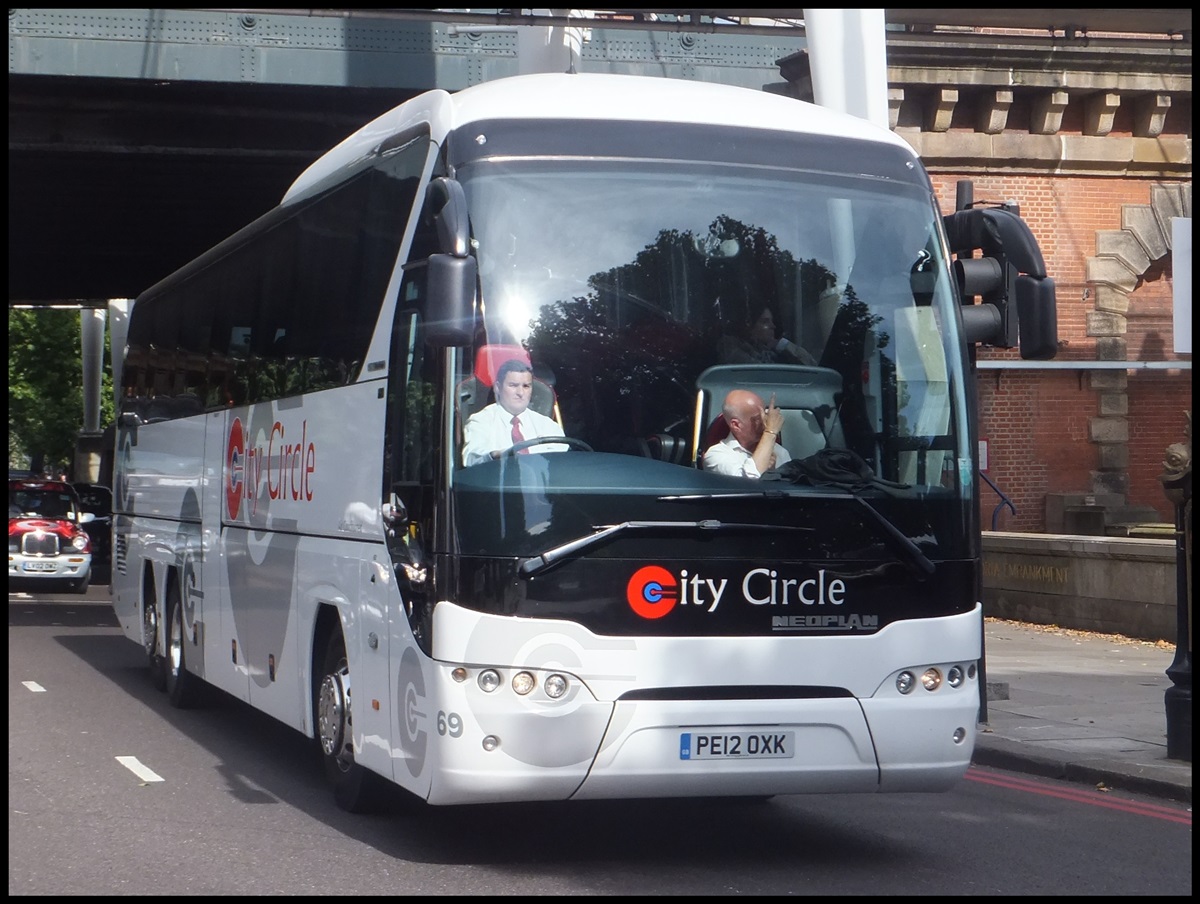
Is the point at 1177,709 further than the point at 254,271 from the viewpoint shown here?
No

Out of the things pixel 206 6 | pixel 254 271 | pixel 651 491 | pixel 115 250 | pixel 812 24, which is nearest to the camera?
pixel 651 491

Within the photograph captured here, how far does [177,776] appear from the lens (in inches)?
397

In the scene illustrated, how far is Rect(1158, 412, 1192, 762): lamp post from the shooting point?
10.2m

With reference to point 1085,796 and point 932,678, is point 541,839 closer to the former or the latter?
point 932,678

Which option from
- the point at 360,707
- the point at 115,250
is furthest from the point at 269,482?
the point at 115,250

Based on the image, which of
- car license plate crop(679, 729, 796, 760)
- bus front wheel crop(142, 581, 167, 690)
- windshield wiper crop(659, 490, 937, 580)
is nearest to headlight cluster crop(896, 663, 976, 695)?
windshield wiper crop(659, 490, 937, 580)

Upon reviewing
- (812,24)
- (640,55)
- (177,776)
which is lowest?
(177,776)

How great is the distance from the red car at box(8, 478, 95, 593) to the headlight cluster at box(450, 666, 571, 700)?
72.5ft

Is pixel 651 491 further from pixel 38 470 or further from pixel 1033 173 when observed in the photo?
pixel 38 470

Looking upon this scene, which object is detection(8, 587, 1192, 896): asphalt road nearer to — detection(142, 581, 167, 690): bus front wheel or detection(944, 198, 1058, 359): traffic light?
detection(944, 198, 1058, 359): traffic light

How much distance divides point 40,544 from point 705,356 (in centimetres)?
2272

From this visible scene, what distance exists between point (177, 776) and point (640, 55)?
12.3 meters

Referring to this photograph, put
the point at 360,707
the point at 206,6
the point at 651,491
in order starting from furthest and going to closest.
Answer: the point at 206,6
the point at 360,707
the point at 651,491

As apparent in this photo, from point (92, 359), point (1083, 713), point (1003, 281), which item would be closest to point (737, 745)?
point (1003, 281)
